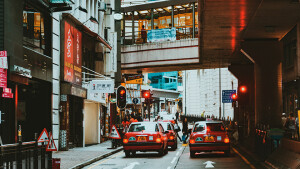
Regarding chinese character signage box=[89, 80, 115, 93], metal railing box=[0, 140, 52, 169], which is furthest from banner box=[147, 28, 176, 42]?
metal railing box=[0, 140, 52, 169]

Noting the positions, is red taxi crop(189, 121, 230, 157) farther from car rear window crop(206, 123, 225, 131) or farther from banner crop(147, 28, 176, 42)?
banner crop(147, 28, 176, 42)

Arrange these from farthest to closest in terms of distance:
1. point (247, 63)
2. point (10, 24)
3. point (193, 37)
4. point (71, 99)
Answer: point (247, 63) → point (193, 37) → point (71, 99) → point (10, 24)

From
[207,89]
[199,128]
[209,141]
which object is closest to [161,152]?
[199,128]

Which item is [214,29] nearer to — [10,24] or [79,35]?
[79,35]

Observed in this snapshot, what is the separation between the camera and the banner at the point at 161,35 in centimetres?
3759

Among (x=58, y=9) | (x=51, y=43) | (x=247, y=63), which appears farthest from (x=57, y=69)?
(x=247, y=63)

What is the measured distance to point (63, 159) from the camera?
794 inches

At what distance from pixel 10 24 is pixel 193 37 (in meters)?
21.4

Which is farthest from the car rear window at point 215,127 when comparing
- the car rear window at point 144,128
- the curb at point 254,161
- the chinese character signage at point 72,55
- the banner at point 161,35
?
the banner at point 161,35

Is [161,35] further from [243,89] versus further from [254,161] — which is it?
[254,161]

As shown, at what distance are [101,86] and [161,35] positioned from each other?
11.1 metres

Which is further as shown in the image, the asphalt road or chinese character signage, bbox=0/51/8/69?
the asphalt road

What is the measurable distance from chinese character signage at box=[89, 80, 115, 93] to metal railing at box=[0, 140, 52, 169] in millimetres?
14312

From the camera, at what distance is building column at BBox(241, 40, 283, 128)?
92.5ft
